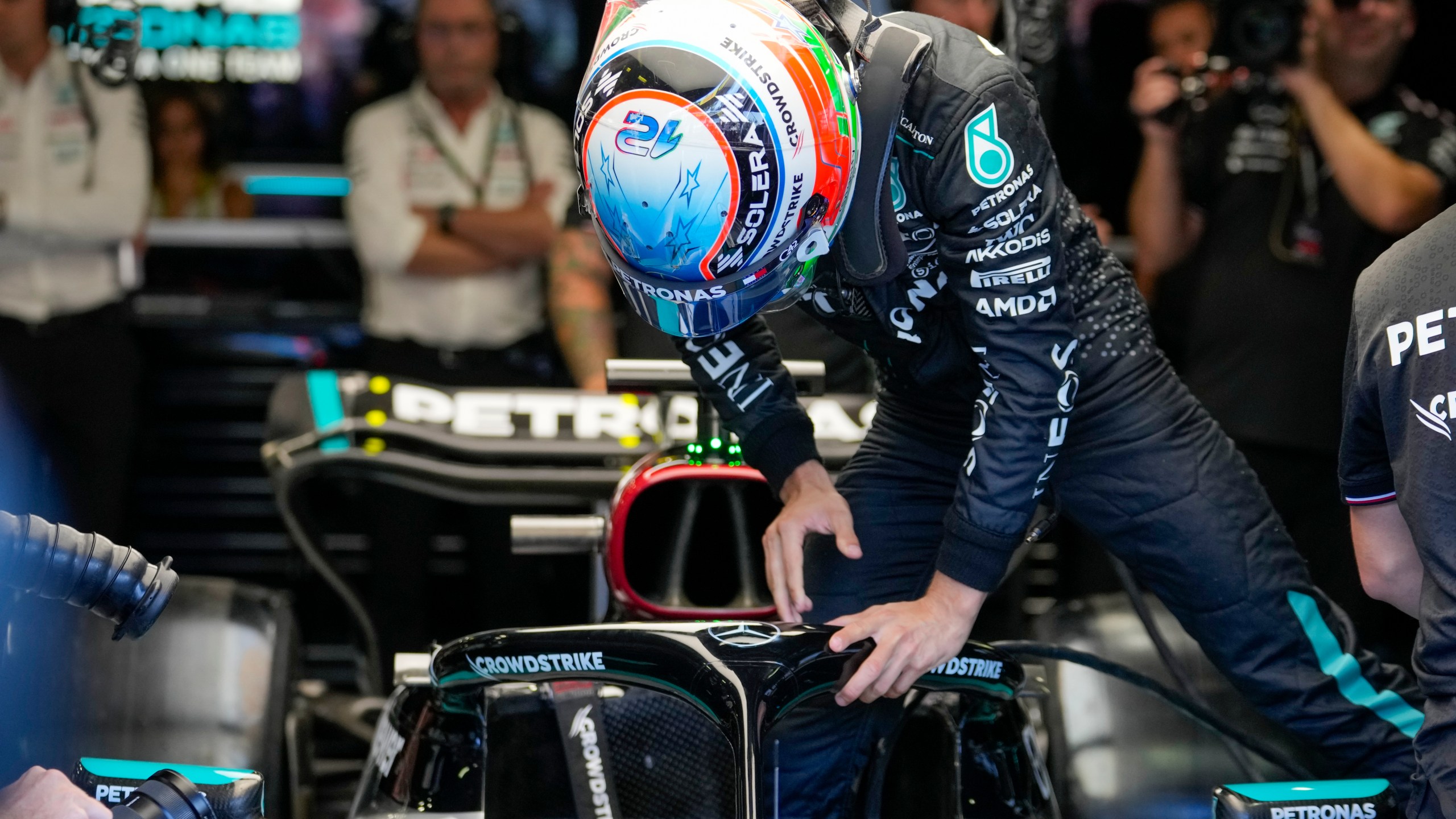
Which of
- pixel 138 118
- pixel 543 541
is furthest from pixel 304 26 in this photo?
pixel 543 541

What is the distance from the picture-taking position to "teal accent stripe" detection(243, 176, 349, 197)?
15.4 ft

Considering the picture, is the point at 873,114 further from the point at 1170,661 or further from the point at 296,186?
the point at 296,186

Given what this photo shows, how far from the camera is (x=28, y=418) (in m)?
3.52

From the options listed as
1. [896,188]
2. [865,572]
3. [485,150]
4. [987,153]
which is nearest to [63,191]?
[485,150]

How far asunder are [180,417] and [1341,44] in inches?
129

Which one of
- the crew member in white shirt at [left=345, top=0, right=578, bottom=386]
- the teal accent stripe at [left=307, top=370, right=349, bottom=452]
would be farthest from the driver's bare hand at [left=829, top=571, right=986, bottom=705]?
the crew member in white shirt at [left=345, top=0, right=578, bottom=386]

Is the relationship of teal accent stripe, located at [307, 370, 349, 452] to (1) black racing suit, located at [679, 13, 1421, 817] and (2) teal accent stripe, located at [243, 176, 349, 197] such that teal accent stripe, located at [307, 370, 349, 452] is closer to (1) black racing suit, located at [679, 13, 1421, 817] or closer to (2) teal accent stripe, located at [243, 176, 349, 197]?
(1) black racing suit, located at [679, 13, 1421, 817]

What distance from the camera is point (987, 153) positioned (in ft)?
5.46

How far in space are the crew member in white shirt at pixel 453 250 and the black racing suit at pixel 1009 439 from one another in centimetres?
165

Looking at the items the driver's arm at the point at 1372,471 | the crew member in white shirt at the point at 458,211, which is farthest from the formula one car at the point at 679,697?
the crew member in white shirt at the point at 458,211

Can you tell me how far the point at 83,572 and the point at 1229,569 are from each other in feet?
4.46

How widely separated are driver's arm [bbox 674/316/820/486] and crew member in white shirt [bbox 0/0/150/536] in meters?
2.08

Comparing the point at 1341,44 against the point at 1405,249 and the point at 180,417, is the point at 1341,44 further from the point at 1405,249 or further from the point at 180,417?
the point at 180,417

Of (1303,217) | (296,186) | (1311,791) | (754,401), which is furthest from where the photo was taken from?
(296,186)
